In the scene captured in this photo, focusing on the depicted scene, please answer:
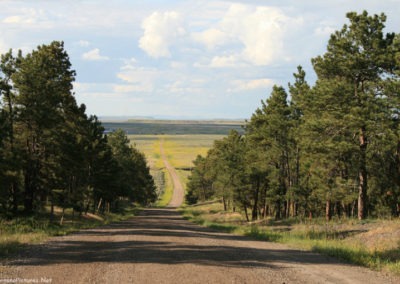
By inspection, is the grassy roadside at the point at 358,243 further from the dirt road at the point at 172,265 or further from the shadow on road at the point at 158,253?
the shadow on road at the point at 158,253

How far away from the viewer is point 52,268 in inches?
475

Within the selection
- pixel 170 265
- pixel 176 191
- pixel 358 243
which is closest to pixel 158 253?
pixel 170 265

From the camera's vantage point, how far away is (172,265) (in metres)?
12.9

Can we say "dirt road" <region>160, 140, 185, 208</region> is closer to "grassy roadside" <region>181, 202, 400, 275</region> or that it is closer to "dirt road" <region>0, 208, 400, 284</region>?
"grassy roadside" <region>181, 202, 400, 275</region>

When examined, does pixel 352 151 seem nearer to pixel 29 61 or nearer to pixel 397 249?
pixel 397 249

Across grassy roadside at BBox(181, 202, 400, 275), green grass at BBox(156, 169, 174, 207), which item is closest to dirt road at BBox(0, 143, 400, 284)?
grassy roadside at BBox(181, 202, 400, 275)

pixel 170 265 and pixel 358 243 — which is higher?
pixel 170 265

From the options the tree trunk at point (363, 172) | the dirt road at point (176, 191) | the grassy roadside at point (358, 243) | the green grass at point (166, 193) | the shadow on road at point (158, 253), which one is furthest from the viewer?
the green grass at point (166, 193)

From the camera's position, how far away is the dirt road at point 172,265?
36.7 feet

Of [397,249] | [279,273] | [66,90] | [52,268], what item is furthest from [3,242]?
[66,90]

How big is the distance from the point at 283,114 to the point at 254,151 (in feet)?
21.3

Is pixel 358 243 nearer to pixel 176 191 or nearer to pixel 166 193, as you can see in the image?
pixel 176 191

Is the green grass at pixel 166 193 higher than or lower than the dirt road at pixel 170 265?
lower

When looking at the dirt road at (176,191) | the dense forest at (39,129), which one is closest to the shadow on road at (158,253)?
the dense forest at (39,129)
